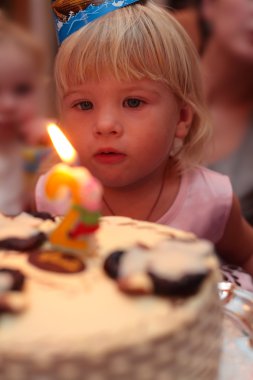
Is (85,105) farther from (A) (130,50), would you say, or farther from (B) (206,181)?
(B) (206,181)

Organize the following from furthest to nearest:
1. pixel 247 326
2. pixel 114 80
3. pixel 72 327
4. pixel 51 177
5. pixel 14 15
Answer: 1. pixel 14 15
2. pixel 114 80
3. pixel 247 326
4. pixel 51 177
5. pixel 72 327

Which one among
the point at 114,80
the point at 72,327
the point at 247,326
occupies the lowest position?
the point at 247,326

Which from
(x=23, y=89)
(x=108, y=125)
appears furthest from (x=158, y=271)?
(x=23, y=89)

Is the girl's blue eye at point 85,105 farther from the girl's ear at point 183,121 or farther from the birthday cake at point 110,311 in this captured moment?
the birthday cake at point 110,311

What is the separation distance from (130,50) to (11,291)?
0.55 m

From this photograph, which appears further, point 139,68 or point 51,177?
point 139,68

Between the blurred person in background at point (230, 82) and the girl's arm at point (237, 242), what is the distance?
1.14 feet

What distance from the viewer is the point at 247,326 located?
889mm

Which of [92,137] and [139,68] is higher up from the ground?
[139,68]

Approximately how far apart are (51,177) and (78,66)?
1.35 ft

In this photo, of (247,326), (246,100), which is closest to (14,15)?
(246,100)

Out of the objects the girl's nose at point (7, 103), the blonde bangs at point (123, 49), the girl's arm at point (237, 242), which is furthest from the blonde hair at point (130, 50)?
the girl's nose at point (7, 103)

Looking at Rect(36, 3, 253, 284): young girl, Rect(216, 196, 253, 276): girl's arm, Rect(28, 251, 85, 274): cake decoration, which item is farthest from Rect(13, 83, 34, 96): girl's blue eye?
Rect(28, 251, 85, 274): cake decoration

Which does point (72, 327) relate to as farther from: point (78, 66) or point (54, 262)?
point (78, 66)
